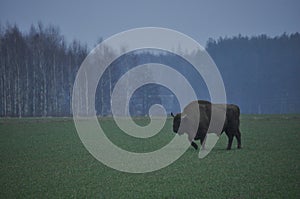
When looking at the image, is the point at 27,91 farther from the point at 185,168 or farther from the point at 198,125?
the point at 185,168

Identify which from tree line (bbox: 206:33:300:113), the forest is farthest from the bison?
tree line (bbox: 206:33:300:113)

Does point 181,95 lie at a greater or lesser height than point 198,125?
greater

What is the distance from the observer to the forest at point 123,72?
191 feet

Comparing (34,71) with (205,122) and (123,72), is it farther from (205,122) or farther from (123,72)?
(205,122)

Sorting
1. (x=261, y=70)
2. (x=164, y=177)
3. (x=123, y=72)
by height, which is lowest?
(x=164, y=177)

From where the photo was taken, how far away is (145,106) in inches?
3189

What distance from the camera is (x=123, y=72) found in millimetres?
78062

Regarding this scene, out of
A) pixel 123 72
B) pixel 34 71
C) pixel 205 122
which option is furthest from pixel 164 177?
pixel 123 72

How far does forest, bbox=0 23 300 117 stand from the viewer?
5813 cm

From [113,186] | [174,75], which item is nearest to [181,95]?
[174,75]

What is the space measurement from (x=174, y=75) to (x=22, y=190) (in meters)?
122

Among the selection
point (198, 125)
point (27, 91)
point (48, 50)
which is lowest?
point (198, 125)

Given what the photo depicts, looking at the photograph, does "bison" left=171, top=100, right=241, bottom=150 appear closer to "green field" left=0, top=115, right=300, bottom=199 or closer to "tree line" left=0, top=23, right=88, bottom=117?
"green field" left=0, top=115, right=300, bottom=199

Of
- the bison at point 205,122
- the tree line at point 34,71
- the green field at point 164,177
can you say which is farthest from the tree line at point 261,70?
the green field at point 164,177
